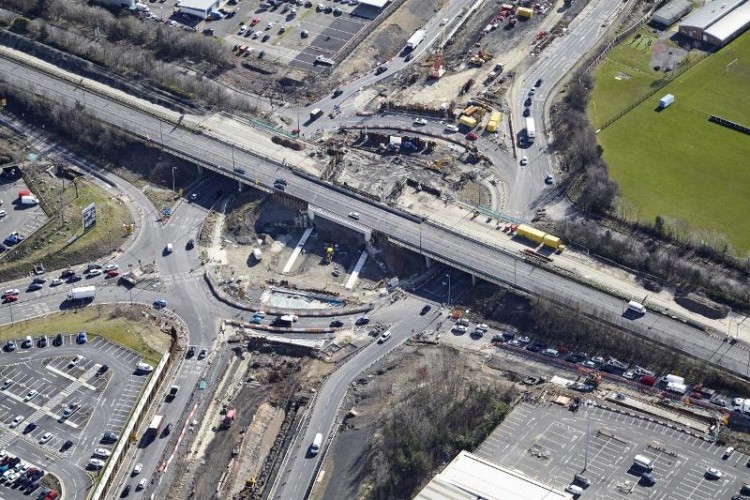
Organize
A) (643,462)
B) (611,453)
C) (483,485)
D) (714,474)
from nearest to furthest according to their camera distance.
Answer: (483,485)
(714,474)
(643,462)
(611,453)

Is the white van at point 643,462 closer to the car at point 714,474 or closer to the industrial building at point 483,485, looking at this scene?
the car at point 714,474

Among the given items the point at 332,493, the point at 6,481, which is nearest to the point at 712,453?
the point at 332,493

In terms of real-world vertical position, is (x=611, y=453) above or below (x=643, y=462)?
above

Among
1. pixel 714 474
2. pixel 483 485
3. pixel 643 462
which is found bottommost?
pixel 483 485

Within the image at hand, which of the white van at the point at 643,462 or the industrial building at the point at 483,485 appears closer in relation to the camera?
the industrial building at the point at 483,485

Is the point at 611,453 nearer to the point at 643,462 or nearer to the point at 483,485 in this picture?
the point at 643,462

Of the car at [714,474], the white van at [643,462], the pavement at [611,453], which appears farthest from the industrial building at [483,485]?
the car at [714,474]

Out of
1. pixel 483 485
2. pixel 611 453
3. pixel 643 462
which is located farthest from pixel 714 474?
pixel 483 485
